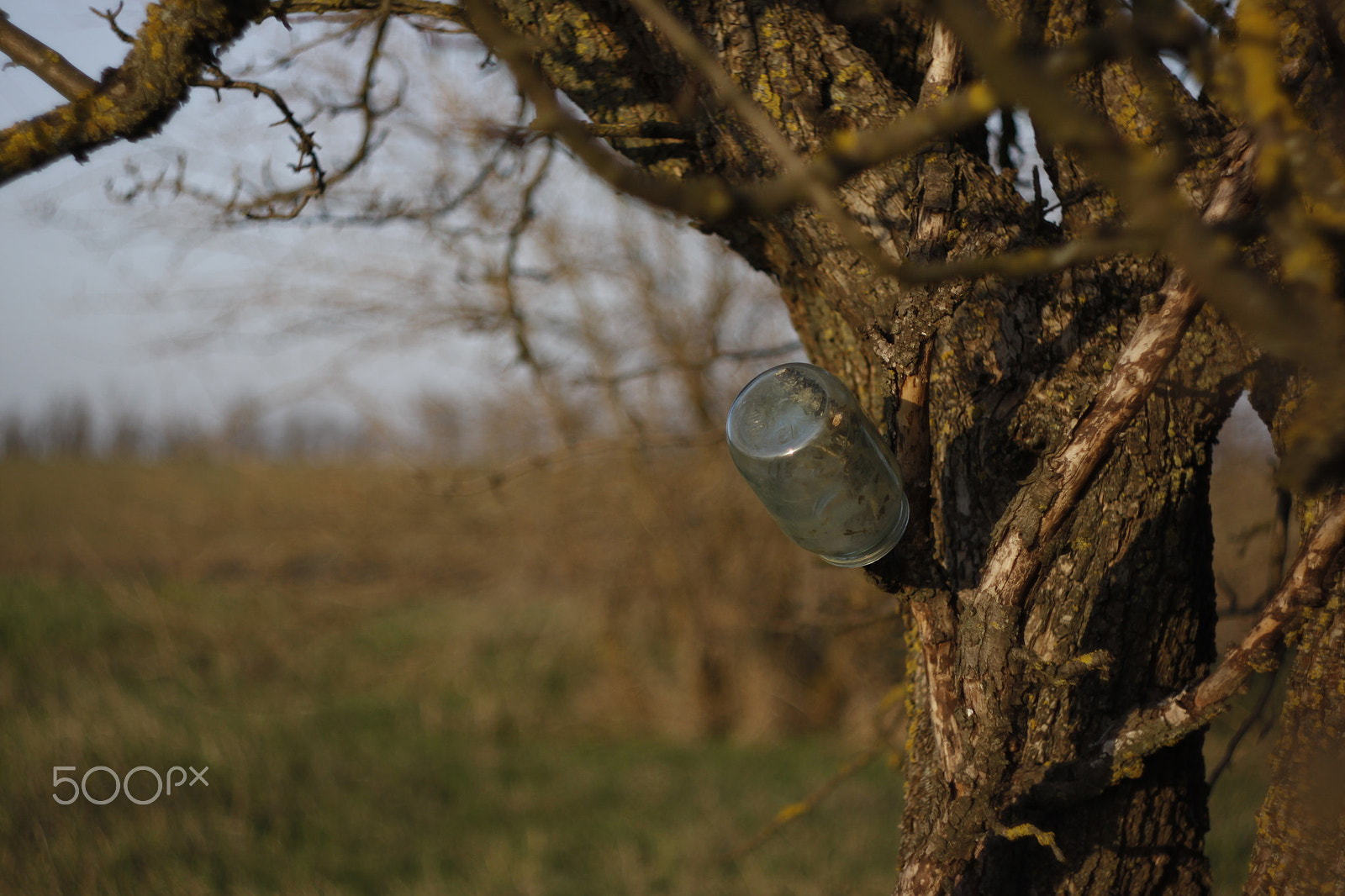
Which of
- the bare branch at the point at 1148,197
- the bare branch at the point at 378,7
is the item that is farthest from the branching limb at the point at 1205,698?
the bare branch at the point at 378,7

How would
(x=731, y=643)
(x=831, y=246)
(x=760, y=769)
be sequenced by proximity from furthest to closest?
(x=731, y=643), (x=760, y=769), (x=831, y=246)

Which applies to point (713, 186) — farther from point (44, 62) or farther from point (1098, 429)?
point (44, 62)

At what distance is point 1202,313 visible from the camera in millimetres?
1688

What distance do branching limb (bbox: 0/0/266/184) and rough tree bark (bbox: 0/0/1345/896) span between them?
2cm

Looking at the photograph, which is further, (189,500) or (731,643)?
(189,500)

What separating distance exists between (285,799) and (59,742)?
1.38 meters

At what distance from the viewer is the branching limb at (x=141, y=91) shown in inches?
64.0

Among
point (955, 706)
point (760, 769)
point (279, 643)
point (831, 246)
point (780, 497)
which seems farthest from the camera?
point (279, 643)

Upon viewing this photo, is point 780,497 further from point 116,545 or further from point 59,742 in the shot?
point 116,545

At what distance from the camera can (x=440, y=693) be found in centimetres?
788

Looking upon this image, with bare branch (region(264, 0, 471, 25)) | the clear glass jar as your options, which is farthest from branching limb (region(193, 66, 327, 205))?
the clear glass jar

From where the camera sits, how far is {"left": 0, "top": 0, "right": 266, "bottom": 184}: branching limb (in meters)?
1.63

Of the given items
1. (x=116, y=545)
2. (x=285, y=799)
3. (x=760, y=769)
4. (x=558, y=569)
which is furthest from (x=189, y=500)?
(x=760, y=769)

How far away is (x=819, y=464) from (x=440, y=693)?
23.6ft
